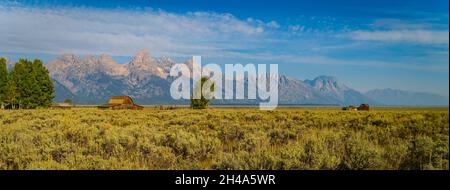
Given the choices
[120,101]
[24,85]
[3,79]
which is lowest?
[120,101]

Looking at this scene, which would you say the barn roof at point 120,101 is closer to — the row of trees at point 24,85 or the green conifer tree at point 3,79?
the row of trees at point 24,85

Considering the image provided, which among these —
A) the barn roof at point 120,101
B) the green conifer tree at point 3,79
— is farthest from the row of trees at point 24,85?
the barn roof at point 120,101

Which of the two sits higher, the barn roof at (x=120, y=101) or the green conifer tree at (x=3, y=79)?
the green conifer tree at (x=3, y=79)

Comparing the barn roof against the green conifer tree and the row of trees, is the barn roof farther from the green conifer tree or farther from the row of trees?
the green conifer tree

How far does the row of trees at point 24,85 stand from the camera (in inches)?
2164

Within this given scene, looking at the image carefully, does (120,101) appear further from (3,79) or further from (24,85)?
(3,79)

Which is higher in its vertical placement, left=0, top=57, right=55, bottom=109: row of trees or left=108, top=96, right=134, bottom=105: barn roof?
left=0, top=57, right=55, bottom=109: row of trees

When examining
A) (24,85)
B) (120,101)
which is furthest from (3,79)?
(120,101)

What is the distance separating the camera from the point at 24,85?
55625mm

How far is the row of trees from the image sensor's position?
55.0m

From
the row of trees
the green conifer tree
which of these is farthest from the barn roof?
the green conifer tree

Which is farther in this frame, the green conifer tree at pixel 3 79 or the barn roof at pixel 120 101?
the barn roof at pixel 120 101

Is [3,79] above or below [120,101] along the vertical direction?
above

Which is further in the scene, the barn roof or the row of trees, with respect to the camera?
the barn roof
